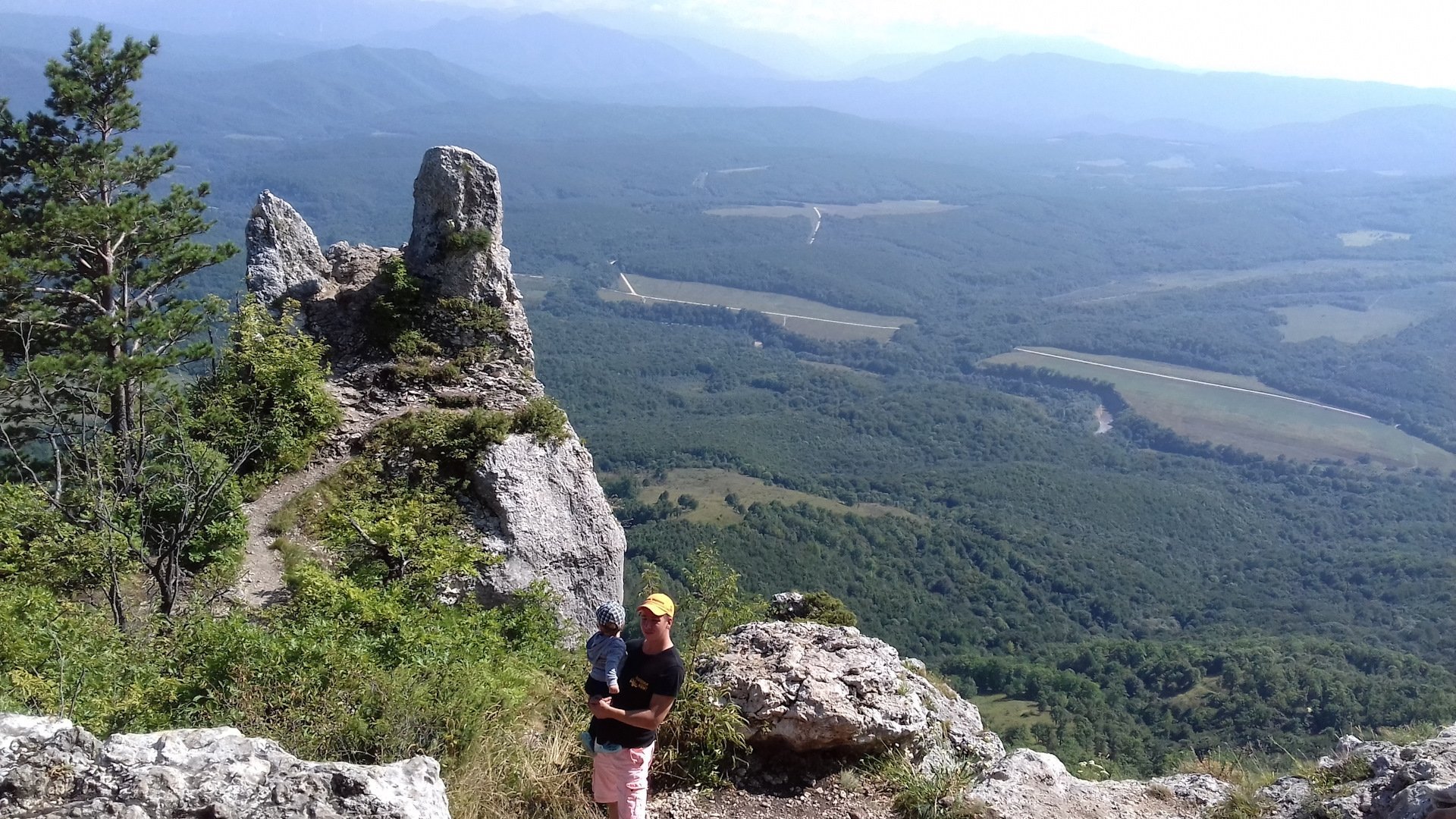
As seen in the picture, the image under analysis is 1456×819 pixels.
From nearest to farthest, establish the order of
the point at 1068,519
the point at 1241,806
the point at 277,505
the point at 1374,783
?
1. the point at 1374,783
2. the point at 1241,806
3. the point at 277,505
4. the point at 1068,519

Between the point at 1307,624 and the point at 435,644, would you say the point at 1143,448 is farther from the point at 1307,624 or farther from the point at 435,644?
the point at 435,644

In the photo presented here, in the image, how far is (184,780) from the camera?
200 inches

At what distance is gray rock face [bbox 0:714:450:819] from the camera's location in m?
4.78

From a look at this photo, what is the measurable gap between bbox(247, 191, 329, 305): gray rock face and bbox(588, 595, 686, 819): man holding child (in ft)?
52.8

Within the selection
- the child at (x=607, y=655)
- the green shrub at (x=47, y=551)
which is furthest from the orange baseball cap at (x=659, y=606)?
the green shrub at (x=47, y=551)

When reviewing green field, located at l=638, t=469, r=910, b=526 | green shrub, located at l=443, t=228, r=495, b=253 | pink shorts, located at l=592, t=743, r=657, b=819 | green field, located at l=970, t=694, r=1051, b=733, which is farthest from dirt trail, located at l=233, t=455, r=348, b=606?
green field, located at l=638, t=469, r=910, b=526

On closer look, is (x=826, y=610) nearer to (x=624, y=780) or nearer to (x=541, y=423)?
(x=541, y=423)

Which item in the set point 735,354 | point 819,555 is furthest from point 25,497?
point 735,354

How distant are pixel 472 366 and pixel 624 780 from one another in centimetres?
1301

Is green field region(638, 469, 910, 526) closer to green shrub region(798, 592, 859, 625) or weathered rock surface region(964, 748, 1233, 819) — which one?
green shrub region(798, 592, 859, 625)

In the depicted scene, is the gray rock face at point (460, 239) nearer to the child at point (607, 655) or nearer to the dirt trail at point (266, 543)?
the dirt trail at point (266, 543)

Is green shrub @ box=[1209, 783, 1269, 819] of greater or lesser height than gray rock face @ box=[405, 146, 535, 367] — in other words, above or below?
below

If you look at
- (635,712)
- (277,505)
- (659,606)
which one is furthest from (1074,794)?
(277,505)

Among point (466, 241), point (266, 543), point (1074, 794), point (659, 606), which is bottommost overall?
point (266, 543)
